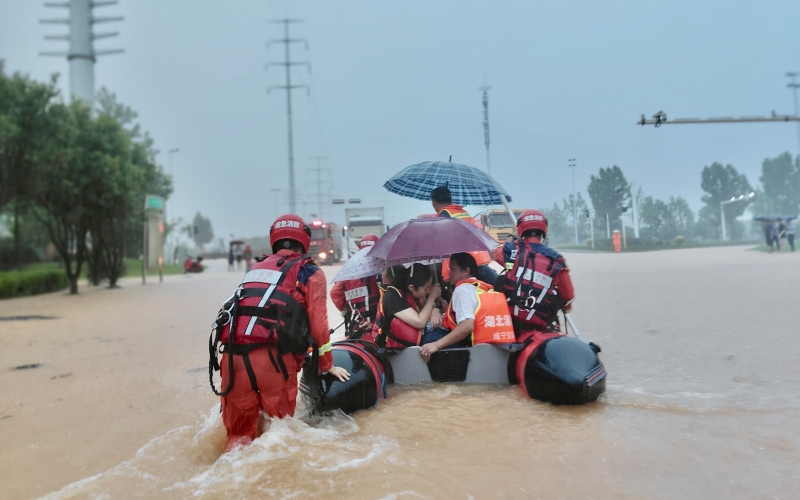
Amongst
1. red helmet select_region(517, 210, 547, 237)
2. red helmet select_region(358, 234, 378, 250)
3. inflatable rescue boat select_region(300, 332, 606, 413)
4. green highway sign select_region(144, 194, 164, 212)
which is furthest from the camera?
green highway sign select_region(144, 194, 164, 212)

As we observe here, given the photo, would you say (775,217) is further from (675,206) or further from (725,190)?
(675,206)

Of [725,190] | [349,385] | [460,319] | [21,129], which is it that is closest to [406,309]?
[460,319]

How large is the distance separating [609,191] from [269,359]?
499 centimetres

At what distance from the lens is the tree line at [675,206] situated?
7215 millimetres

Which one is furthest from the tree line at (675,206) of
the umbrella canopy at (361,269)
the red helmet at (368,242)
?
the umbrella canopy at (361,269)

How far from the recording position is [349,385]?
194 inches

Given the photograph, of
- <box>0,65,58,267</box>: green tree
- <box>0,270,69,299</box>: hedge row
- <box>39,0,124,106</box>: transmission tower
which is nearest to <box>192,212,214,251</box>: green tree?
<box>39,0,124,106</box>: transmission tower

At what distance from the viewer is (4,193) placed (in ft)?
62.0

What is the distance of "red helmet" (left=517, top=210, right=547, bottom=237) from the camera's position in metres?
5.88

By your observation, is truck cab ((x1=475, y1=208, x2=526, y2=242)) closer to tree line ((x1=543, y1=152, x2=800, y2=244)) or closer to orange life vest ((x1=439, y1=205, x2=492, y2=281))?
orange life vest ((x1=439, y1=205, x2=492, y2=281))

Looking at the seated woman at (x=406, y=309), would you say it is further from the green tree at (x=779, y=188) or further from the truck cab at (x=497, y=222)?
the green tree at (x=779, y=188)

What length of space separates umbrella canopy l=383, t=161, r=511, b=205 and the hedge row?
20.0m

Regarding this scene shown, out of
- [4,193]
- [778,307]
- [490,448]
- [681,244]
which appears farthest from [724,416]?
[4,193]

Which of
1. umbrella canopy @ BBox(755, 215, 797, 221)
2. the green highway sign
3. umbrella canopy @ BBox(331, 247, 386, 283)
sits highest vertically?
the green highway sign
